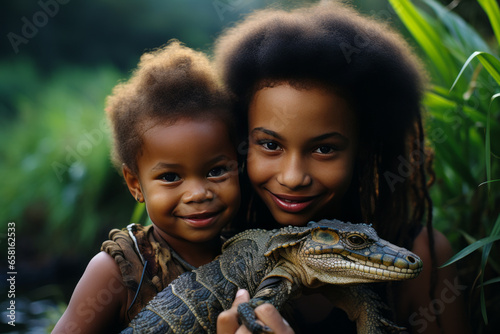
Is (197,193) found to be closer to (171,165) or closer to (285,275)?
(171,165)

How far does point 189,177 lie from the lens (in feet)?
6.08

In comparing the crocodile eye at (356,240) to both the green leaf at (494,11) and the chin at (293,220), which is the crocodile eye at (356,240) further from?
the green leaf at (494,11)

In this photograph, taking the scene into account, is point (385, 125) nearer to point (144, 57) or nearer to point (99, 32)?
point (144, 57)

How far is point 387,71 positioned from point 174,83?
89 cm

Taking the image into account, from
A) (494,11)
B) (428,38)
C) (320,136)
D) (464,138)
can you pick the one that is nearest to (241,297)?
(320,136)

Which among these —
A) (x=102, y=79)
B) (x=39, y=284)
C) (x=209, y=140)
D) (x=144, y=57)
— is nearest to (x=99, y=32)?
(x=102, y=79)

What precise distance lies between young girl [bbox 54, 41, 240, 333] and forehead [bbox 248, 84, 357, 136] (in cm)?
Answer: 20

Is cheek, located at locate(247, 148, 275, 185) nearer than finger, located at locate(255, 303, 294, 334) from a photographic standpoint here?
No

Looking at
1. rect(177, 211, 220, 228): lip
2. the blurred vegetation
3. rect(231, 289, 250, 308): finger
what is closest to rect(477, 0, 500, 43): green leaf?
the blurred vegetation

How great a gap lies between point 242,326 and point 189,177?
2.07 ft

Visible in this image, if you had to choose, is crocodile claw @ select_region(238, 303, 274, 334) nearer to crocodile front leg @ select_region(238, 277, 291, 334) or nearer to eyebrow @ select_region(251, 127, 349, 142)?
crocodile front leg @ select_region(238, 277, 291, 334)

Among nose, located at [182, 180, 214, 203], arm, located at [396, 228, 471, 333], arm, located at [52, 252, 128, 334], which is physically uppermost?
nose, located at [182, 180, 214, 203]

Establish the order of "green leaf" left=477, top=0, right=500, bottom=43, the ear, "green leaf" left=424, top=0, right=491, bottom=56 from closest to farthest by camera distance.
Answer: the ear
"green leaf" left=477, top=0, right=500, bottom=43
"green leaf" left=424, top=0, right=491, bottom=56

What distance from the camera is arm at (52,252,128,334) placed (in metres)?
1.79
